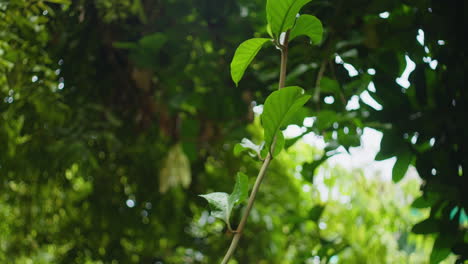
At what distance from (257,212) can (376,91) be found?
2.21ft

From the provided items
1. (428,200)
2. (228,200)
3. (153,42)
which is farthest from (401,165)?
(153,42)

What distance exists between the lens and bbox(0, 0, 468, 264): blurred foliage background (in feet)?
1.68

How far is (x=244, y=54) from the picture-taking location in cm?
35

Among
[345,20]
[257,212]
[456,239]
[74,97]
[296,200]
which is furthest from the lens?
[296,200]

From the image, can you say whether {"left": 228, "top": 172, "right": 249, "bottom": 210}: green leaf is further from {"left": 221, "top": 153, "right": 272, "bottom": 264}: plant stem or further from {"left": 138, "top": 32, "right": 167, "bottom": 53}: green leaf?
{"left": 138, "top": 32, "right": 167, "bottom": 53}: green leaf

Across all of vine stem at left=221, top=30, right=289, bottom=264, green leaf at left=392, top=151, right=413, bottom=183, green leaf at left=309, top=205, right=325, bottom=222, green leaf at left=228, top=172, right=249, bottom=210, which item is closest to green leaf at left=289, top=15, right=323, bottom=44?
vine stem at left=221, top=30, right=289, bottom=264

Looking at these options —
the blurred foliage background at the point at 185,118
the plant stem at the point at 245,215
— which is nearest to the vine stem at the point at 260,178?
the plant stem at the point at 245,215

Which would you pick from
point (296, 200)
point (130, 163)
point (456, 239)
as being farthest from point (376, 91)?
point (296, 200)

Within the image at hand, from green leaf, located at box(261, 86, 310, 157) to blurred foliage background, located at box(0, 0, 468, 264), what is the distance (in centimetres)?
21

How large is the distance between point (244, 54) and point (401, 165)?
0.90 ft

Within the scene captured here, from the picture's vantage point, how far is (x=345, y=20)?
0.62 m

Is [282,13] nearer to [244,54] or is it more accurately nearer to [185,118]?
[244,54]

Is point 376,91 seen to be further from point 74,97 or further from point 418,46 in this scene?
point 74,97

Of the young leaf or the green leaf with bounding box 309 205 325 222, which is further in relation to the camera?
the green leaf with bounding box 309 205 325 222
